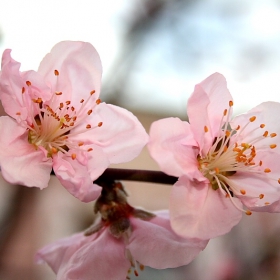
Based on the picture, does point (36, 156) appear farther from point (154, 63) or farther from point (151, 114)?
point (151, 114)

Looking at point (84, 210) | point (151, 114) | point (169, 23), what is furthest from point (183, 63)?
point (84, 210)

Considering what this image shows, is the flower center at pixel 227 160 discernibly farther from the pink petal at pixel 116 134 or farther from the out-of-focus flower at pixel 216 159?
the pink petal at pixel 116 134

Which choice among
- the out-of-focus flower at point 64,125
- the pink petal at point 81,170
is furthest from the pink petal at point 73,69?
the pink petal at point 81,170

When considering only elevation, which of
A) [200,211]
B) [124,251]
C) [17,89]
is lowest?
[124,251]

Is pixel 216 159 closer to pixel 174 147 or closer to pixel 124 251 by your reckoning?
pixel 174 147

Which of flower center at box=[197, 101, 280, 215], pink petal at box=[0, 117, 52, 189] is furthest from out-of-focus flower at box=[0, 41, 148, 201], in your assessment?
flower center at box=[197, 101, 280, 215]

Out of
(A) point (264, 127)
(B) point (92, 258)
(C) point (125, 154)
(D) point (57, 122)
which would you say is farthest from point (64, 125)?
(A) point (264, 127)
